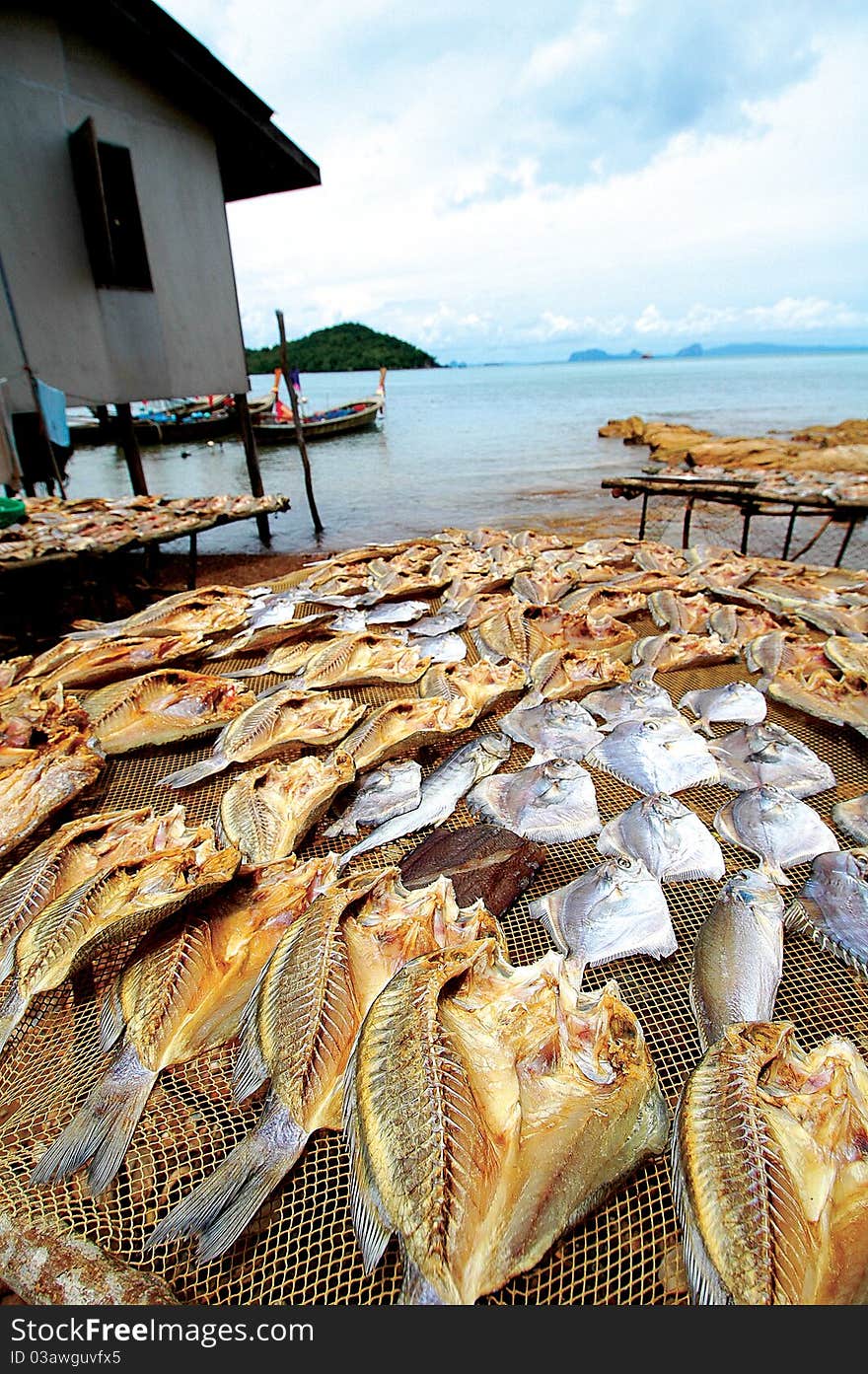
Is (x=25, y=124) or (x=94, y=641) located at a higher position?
(x=25, y=124)

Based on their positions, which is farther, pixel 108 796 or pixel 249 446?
pixel 249 446

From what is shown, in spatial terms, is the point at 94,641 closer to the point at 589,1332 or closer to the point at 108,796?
the point at 108,796

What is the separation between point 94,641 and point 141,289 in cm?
871

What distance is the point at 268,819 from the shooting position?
279 centimetres

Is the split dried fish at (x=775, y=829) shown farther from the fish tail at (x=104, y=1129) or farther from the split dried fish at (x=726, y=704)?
the fish tail at (x=104, y=1129)

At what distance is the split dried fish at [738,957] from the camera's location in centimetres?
194

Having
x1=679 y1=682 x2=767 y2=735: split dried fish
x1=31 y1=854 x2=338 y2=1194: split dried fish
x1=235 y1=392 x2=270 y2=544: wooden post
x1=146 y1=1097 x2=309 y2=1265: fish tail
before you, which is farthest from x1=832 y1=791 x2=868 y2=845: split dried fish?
x1=235 y1=392 x2=270 y2=544: wooden post

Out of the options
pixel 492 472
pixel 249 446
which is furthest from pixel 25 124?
pixel 492 472

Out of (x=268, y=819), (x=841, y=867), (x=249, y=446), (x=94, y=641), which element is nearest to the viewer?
(x=841, y=867)

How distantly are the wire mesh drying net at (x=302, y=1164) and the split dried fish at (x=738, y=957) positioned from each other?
73 millimetres

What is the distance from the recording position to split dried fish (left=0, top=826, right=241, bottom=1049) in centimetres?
205

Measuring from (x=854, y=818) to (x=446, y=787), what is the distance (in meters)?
1.80

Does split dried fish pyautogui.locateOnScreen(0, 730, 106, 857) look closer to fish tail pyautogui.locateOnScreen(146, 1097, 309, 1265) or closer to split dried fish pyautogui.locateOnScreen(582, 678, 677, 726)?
fish tail pyautogui.locateOnScreen(146, 1097, 309, 1265)

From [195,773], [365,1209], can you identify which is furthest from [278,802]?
[365,1209]
